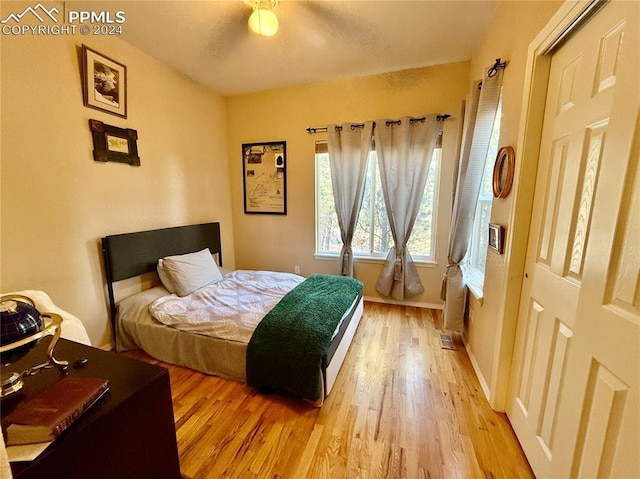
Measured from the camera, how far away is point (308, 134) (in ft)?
10.6

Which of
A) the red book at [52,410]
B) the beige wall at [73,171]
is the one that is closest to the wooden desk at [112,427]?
the red book at [52,410]

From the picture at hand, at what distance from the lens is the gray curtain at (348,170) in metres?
2.99

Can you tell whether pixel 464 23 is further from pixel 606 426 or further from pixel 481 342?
pixel 606 426

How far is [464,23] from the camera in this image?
2072mm

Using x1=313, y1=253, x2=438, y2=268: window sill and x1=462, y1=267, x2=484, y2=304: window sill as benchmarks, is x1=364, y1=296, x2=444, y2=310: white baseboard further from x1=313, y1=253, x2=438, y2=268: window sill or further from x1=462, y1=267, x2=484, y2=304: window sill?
x1=462, y1=267, x2=484, y2=304: window sill

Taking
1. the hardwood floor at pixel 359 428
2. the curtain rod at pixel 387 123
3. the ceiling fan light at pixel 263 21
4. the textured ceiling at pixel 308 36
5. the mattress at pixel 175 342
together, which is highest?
the textured ceiling at pixel 308 36

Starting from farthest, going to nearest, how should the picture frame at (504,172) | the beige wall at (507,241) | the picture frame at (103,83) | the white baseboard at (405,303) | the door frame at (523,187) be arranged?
the white baseboard at (405,303) → the picture frame at (103,83) → the picture frame at (504,172) → the beige wall at (507,241) → the door frame at (523,187)

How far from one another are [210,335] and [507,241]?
210cm

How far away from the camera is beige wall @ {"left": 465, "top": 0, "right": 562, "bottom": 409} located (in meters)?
1.41

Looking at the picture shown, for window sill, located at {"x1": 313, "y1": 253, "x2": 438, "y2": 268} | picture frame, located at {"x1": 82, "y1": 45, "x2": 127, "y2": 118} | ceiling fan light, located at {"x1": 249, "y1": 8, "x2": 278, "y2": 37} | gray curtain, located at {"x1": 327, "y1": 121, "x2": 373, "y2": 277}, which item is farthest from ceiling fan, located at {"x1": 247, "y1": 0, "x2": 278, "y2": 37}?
window sill, located at {"x1": 313, "y1": 253, "x2": 438, "y2": 268}

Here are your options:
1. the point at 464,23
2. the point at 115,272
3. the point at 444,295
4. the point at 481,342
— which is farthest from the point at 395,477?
the point at 464,23

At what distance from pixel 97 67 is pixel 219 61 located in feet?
3.43

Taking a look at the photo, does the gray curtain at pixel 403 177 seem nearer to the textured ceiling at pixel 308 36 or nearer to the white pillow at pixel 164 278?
the textured ceiling at pixel 308 36

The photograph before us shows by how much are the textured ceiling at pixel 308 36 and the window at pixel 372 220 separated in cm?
93
